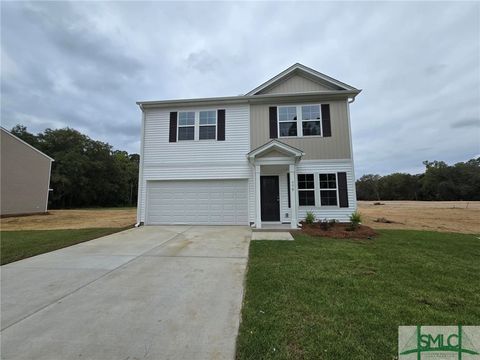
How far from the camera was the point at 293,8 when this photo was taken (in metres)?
9.41

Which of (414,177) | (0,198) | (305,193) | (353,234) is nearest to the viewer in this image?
(353,234)

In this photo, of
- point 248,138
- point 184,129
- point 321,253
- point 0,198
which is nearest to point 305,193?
point 248,138

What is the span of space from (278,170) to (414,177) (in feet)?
219

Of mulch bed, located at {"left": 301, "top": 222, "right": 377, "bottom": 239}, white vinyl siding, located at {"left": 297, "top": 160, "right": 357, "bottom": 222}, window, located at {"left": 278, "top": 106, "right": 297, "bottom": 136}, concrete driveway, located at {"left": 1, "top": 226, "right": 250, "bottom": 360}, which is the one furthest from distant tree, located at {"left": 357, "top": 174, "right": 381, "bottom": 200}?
concrete driveway, located at {"left": 1, "top": 226, "right": 250, "bottom": 360}

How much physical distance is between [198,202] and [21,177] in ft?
57.2

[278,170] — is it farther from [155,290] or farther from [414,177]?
[414,177]

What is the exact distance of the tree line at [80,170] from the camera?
3312 cm

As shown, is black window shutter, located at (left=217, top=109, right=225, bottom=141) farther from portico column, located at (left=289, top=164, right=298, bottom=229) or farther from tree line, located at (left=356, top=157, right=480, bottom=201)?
tree line, located at (left=356, top=157, right=480, bottom=201)

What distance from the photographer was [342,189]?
1034cm

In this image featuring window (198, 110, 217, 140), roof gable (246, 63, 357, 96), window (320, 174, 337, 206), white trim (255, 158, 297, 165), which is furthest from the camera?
window (198, 110, 217, 140)

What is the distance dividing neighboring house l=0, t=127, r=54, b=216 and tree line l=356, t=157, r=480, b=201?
72.3 meters

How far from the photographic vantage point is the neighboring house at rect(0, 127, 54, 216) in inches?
674

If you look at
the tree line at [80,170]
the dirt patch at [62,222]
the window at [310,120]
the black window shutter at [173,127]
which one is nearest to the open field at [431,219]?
the window at [310,120]

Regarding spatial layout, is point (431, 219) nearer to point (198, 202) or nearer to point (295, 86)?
point (295, 86)
